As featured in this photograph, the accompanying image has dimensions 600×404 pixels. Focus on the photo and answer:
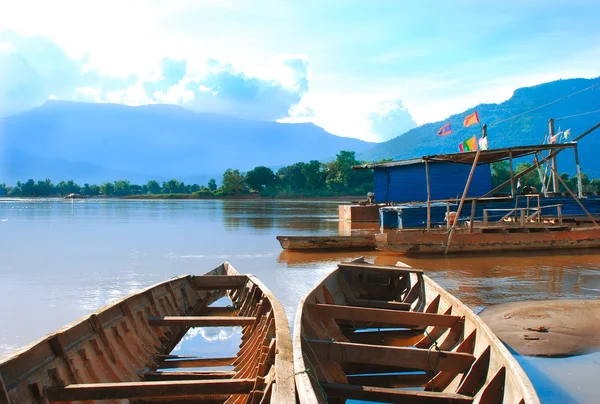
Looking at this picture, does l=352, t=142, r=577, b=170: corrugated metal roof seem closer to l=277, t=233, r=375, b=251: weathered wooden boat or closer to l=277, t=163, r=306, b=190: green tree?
l=277, t=233, r=375, b=251: weathered wooden boat

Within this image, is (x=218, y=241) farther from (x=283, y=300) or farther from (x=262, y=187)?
(x=262, y=187)

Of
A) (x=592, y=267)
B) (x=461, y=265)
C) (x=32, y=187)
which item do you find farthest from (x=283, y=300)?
(x=32, y=187)

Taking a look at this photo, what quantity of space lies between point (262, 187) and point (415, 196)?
6393 cm

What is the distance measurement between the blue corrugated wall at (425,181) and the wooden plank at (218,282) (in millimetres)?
21698

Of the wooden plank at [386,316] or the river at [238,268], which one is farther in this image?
the river at [238,268]

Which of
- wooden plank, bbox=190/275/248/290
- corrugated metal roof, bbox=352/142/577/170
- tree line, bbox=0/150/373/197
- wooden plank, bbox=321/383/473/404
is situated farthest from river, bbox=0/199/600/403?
tree line, bbox=0/150/373/197

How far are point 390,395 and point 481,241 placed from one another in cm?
1285

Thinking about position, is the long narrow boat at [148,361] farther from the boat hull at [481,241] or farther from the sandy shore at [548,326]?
the boat hull at [481,241]

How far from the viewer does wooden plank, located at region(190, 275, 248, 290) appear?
Answer: 9047 millimetres

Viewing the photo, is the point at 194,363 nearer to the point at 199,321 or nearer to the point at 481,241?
the point at 199,321

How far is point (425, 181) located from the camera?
2934 centimetres

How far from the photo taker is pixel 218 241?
78.5 feet

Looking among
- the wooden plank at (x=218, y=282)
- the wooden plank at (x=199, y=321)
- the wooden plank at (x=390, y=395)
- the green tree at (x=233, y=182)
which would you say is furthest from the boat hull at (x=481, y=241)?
the green tree at (x=233, y=182)

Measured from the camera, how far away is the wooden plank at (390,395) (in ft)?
14.6
